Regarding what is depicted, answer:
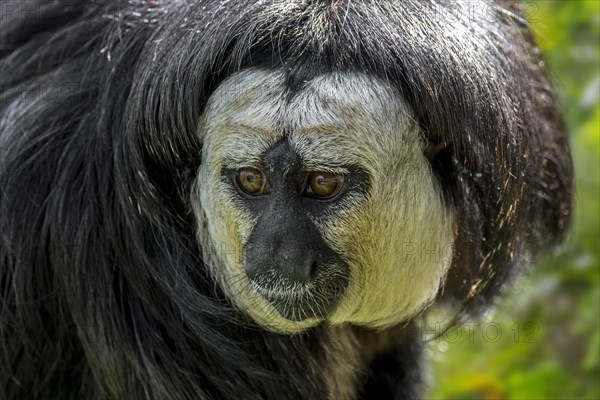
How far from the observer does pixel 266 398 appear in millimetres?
4082

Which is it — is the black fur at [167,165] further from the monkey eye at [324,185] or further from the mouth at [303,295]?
the monkey eye at [324,185]

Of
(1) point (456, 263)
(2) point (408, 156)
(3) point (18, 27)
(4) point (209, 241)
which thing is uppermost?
(3) point (18, 27)

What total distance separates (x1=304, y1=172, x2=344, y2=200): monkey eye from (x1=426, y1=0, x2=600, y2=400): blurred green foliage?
149 centimetres

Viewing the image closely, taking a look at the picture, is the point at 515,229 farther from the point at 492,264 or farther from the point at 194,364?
the point at 194,364

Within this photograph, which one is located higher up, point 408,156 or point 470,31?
point 470,31

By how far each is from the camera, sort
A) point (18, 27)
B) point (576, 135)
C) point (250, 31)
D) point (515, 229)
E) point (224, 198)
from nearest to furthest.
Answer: point (250, 31) < point (224, 198) < point (515, 229) < point (18, 27) < point (576, 135)

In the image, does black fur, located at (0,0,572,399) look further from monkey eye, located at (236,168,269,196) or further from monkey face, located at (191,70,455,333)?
monkey eye, located at (236,168,269,196)

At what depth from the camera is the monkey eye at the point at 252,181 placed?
12.3ft

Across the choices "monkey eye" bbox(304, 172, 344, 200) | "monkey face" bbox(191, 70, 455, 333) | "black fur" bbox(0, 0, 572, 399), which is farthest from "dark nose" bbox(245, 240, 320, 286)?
"black fur" bbox(0, 0, 572, 399)

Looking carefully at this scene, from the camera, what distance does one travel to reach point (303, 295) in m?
3.81

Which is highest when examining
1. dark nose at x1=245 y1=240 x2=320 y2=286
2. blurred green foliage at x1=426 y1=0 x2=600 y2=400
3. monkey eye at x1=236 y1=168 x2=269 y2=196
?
monkey eye at x1=236 y1=168 x2=269 y2=196

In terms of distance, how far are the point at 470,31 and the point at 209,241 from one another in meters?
1.32

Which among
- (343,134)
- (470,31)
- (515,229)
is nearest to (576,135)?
(515,229)

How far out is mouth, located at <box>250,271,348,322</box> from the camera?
3.79 metres
